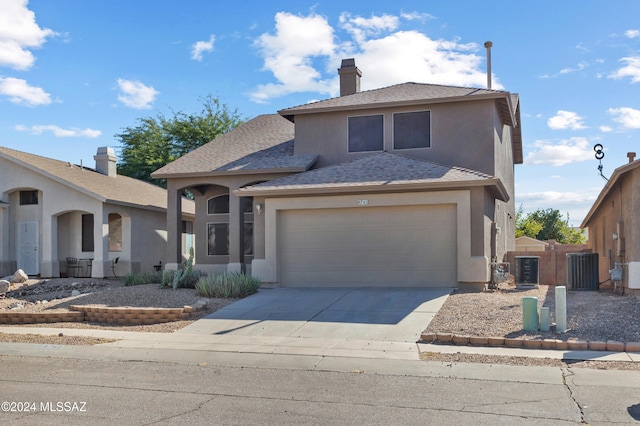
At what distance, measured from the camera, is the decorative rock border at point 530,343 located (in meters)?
10.2

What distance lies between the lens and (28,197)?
→ 83.6 feet

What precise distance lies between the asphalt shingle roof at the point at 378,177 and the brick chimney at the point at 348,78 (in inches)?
231

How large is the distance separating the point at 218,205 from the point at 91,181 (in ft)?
18.3

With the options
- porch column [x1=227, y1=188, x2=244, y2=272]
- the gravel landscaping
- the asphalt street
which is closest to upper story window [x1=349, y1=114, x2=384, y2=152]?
porch column [x1=227, y1=188, x2=244, y2=272]

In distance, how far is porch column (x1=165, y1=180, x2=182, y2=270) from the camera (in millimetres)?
22875

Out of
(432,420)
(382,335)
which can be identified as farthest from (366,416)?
(382,335)

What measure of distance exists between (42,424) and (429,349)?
640cm

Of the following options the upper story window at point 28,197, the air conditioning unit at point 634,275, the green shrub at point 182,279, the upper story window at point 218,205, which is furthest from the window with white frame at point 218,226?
the air conditioning unit at point 634,275

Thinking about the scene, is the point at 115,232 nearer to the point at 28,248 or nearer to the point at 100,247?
the point at 100,247

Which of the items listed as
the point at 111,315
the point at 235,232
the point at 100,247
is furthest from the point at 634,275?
the point at 100,247

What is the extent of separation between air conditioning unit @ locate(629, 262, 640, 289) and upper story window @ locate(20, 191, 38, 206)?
21832 mm

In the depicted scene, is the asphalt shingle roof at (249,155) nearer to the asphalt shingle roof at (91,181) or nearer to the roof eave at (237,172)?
the roof eave at (237,172)

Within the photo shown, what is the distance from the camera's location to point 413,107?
21.1 m

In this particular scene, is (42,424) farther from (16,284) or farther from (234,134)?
(234,134)
